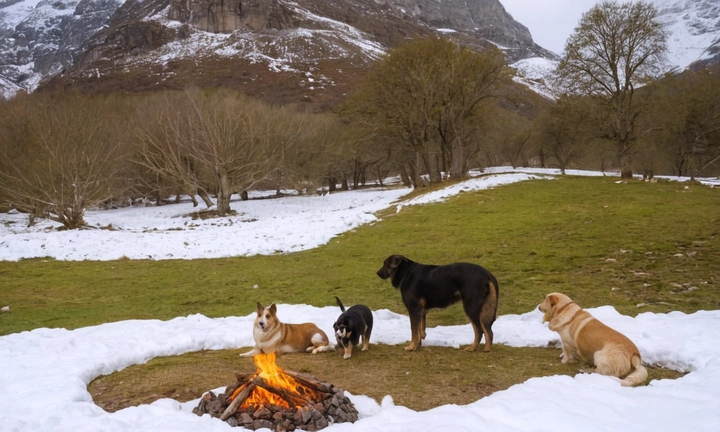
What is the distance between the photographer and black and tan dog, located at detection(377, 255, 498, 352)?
6668 millimetres

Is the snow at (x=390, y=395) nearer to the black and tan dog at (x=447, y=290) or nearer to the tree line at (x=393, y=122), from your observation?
the black and tan dog at (x=447, y=290)

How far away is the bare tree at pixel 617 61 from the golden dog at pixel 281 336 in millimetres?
31213

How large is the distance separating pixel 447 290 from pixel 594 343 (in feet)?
6.93

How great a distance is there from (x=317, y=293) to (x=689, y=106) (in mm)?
44296

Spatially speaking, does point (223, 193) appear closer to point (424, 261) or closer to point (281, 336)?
point (424, 261)

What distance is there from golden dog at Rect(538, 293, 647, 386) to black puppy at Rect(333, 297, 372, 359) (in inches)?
110

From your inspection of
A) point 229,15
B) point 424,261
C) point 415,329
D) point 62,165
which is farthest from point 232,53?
point 415,329

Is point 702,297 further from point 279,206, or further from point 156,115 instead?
point 156,115

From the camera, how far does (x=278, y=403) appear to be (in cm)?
456

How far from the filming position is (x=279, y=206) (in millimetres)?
41594

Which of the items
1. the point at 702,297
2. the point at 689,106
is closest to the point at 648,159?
the point at 689,106

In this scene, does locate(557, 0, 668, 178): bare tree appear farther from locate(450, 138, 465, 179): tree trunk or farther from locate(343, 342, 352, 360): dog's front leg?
locate(343, 342, 352, 360): dog's front leg

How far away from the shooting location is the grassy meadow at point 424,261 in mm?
5883

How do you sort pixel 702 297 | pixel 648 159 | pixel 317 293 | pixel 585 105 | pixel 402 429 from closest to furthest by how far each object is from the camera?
pixel 402 429, pixel 702 297, pixel 317 293, pixel 585 105, pixel 648 159
